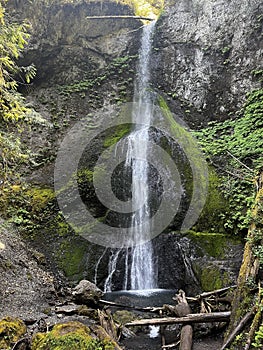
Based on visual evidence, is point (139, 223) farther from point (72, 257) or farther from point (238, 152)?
point (238, 152)

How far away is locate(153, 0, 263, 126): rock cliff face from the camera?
14.6m

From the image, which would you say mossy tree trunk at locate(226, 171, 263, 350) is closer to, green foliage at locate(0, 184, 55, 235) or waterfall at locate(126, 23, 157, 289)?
waterfall at locate(126, 23, 157, 289)

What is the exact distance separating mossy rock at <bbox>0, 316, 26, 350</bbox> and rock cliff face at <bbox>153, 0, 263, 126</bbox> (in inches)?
489

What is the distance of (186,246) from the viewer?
9.54 metres

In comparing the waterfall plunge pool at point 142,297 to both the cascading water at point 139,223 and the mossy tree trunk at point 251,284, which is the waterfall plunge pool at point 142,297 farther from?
the mossy tree trunk at point 251,284

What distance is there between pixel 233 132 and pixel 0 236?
9.73m

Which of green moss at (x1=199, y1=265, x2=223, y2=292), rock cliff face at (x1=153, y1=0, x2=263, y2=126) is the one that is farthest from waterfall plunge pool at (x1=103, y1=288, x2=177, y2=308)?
rock cliff face at (x1=153, y1=0, x2=263, y2=126)

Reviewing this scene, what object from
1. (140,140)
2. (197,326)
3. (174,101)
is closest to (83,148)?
(140,140)

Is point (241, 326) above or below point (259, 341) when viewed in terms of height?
below

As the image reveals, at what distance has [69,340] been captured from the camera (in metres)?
3.70

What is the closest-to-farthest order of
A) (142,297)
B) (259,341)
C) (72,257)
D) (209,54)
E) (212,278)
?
(259,341) → (212,278) → (142,297) → (72,257) → (209,54)

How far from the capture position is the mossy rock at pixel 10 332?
3.91 metres

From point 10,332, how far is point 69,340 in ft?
3.19

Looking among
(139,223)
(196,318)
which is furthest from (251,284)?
(139,223)
